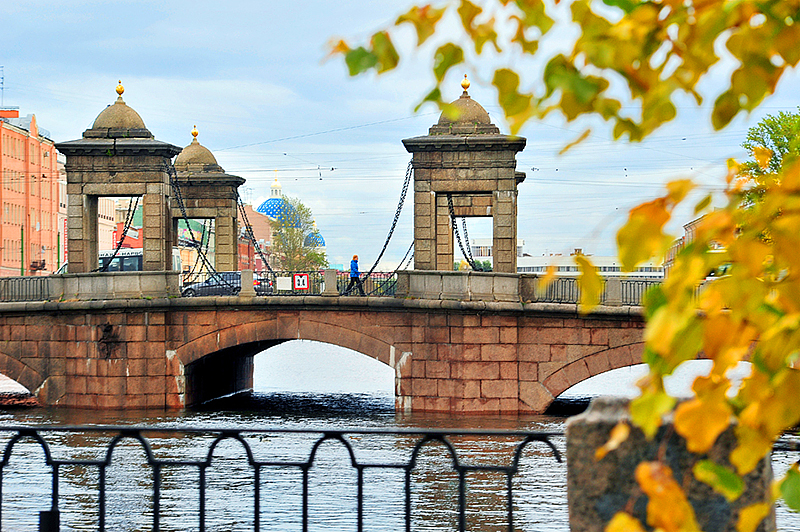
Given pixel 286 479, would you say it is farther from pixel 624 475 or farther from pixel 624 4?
pixel 624 4

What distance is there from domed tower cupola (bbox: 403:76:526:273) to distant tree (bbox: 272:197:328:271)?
55.8m

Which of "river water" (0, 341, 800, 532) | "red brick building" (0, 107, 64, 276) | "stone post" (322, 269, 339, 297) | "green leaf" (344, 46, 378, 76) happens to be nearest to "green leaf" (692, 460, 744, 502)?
"green leaf" (344, 46, 378, 76)

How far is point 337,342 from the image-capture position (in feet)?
90.1


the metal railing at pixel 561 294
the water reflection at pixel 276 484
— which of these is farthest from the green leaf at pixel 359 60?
the metal railing at pixel 561 294

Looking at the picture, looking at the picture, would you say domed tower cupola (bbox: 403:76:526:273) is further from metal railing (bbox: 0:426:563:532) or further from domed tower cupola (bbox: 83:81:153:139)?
domed tower cupola (bbox: 83:81:153:139)

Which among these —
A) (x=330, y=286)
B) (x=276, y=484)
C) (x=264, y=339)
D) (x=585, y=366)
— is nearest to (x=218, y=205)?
(x=264, y=339)

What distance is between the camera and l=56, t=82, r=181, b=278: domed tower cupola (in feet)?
89.9

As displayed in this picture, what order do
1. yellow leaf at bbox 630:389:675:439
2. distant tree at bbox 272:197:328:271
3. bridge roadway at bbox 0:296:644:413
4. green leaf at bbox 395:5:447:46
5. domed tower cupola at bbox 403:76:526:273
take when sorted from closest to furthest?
1. yellow leaf at bbox 630:389:675:439
2. green leaf at bbox 395:5:447:46
3. bridge roadway at bbox 0:296:644:413
4. domed tower cupola at bbox 403:76:526:273
5. distant tree at bbox 272:197:328:271

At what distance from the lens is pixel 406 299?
25.7 metres

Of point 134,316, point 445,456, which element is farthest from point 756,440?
point 134,316

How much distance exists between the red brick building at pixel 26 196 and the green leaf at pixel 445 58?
69.2 metres

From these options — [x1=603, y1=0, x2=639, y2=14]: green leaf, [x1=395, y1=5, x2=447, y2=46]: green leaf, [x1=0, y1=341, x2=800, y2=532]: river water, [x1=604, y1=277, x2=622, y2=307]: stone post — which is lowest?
[x1=0, y1=341, x2=800, y2=532]: river water

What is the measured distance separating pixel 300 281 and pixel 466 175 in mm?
5293

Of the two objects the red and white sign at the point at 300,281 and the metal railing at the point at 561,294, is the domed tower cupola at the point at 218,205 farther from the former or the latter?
the metal railing at the point at 561,294
